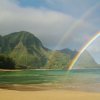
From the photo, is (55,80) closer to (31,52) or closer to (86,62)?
(31,52)

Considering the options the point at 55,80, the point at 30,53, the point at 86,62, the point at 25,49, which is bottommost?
the point at 55,80

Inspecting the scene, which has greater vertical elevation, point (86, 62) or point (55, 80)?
point (86, 62)

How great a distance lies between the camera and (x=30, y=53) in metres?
104

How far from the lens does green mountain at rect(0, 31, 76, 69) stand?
91.2m

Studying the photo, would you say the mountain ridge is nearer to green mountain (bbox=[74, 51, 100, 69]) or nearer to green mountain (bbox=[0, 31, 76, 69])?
green mountain (bbox=[0, 31, 76, 69])

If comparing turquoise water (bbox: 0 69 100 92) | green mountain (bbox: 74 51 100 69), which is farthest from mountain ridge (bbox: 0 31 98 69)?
turquoise water (bbox: 0 69 100 92)

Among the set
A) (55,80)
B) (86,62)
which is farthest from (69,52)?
(55,80)

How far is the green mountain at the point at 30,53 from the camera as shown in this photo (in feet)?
299

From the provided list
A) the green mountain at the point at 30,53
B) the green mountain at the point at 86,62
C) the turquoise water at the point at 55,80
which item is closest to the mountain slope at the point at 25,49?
the green mountain at the point at 30,53

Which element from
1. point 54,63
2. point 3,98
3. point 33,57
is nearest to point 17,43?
point 33,57

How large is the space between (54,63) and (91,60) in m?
20.1

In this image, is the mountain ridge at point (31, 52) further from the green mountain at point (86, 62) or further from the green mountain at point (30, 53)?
the green mountain at point (86, 62)

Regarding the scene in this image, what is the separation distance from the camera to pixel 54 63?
304 feet

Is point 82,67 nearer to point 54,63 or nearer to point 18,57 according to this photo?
point 54,63
